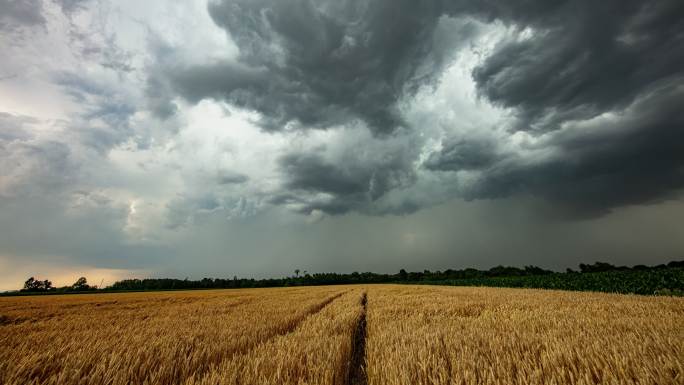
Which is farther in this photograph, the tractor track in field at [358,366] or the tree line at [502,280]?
the tree line at [502,280]

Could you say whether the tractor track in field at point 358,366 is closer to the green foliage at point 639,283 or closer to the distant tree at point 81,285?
the green foliage at point 639,283

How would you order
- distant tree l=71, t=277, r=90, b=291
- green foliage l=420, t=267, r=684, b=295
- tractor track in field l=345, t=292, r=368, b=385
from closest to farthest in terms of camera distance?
A: tractor track in field l=345, t=292, r=368, b=385
green foliage l=420, t=267, r=684, b=295
distant tree l=71, t=277, r=90, b=291

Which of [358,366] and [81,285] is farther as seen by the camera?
[81,285]

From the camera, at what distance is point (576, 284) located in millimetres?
31422

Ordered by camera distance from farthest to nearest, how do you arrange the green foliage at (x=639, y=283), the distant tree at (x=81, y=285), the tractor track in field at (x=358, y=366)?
the distant tree at (x=81, y=285) → the green foliage at (x=639, y=283) → the tractor track in field at (x=358, y=366)

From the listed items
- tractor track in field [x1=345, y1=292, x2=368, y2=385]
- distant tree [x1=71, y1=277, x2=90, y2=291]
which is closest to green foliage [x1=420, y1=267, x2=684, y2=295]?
tractor track in field [x1=345, y1=292, x2=368, y2=385]

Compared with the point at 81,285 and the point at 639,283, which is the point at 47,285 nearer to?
the point at 81,285

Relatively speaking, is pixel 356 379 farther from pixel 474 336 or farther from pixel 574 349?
pixel 574 349

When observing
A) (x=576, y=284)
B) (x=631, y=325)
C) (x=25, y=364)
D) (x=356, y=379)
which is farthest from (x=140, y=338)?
(x=576, y=284)

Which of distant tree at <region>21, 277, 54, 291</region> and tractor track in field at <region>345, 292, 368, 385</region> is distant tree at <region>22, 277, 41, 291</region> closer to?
distant tree at <region>21, 277, 54, 291</region>

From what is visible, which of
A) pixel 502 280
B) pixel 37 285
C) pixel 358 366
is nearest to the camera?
pixel 358 366

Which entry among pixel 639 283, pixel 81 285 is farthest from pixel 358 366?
pixel 81 285

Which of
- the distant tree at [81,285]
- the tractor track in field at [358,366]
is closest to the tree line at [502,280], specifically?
the distant tree at [81,285]

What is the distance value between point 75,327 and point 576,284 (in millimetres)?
40044
